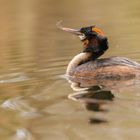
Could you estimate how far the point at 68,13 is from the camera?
3306 cm

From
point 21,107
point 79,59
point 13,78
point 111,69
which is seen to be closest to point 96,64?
point 111,69

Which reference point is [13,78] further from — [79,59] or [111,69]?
[111,69]

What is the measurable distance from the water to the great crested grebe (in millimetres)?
424

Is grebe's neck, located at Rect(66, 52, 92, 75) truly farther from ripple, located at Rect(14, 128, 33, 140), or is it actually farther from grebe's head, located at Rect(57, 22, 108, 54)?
ripple, located at Rect(14, 128, 33, 140)

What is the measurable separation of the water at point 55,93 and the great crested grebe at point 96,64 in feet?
1.39

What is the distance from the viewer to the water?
9.95m

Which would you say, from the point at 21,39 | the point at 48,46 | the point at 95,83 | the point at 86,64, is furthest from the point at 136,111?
the point at 21,39

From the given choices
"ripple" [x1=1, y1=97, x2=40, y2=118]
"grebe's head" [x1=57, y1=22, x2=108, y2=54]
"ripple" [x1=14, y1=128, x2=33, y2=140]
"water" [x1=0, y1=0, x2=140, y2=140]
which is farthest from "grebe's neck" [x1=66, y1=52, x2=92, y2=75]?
"ripple" [x1=14, y1=128, x2=33, y2=140]

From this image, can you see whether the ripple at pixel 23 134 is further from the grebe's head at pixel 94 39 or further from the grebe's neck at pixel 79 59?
the grebe's head at pixel 94 39

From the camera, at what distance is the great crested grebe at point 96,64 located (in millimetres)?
14203


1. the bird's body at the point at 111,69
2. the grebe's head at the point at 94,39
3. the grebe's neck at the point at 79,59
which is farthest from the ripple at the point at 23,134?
the grebe's head at the point at 94,39

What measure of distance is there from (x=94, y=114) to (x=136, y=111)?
0.66 meters

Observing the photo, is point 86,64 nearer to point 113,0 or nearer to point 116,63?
point 116,63

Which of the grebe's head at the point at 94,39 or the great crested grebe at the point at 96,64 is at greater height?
the grebe's head at the point at 94,39
